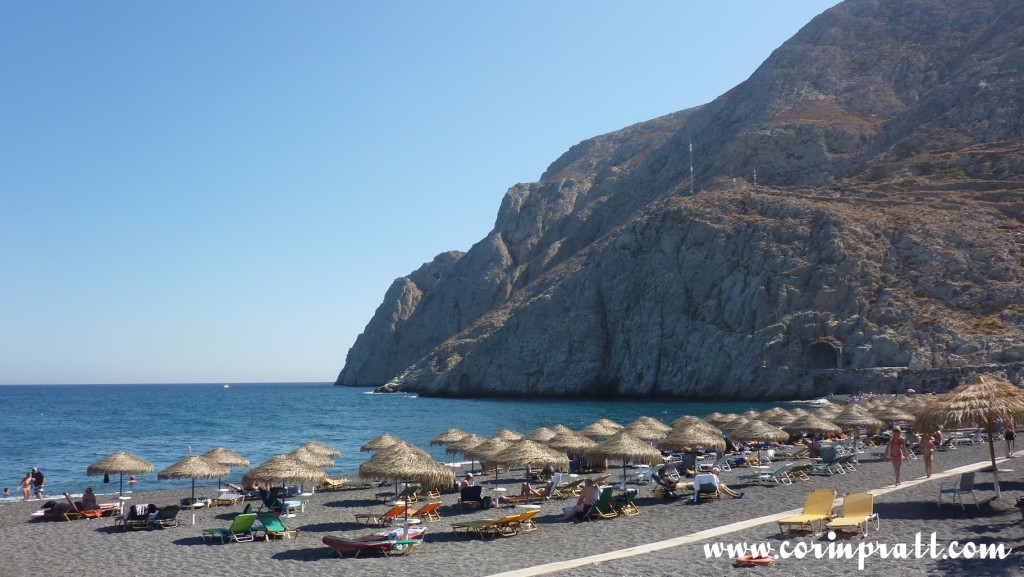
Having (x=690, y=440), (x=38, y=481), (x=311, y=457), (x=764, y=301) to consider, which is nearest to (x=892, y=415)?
(x=690, y=440)

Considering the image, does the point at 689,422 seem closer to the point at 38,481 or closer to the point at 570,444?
the point at 570,444

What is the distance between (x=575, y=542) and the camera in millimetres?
15016

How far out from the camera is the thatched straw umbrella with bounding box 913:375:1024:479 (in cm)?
1559

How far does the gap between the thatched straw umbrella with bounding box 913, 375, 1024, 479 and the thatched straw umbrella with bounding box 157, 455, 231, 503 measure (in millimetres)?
19338

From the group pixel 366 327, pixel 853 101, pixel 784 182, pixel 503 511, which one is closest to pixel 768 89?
pixel 853 101

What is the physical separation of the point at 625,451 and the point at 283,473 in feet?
31.4

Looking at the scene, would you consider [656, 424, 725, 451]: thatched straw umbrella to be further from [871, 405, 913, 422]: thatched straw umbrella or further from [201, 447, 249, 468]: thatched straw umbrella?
[201, 447, 249, 468]: thatched straw umbrella

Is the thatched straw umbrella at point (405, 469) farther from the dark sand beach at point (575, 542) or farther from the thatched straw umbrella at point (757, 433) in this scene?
the thatched straw umbrella at point (757, 433)

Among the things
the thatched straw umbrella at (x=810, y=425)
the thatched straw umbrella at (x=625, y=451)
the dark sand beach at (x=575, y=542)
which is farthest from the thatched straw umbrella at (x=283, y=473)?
the thatched straw umbrella at (x=810, y=425)

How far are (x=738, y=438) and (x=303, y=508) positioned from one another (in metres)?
15.1

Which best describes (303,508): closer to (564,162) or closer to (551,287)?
(551,287)

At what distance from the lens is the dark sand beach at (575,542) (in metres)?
12.2

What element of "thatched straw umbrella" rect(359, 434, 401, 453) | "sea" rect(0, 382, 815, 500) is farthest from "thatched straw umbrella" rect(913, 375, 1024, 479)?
"sea" rect(0, 382, 815, 500)

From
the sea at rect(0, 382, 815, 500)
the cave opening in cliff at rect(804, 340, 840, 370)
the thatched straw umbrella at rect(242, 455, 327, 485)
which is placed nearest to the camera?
the thatched straw umbrella at rect(242, 455, 327, 485)
